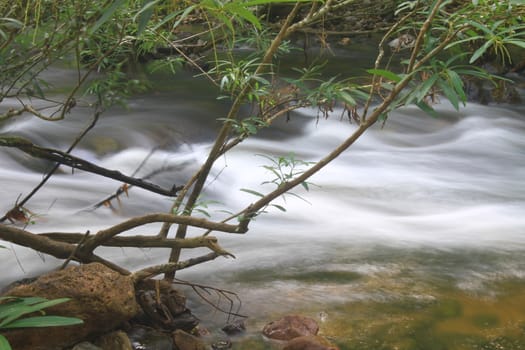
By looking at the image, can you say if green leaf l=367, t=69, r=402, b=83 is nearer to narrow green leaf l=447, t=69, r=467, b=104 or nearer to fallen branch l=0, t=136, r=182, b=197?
narrow green leaf l=447, t=69, r=467, b=104

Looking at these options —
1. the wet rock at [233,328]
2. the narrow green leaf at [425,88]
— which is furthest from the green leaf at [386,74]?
the wet rock at [233,328]

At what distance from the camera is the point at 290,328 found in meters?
2.62

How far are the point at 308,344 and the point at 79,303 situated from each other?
0.86m

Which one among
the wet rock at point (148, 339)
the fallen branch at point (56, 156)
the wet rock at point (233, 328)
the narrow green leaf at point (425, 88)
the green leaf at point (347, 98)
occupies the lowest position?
the wet rock at point (233, 328)

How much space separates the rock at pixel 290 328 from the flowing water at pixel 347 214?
6cm

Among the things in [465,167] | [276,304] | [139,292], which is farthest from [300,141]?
[139,292]

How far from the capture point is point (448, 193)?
6.09 metres

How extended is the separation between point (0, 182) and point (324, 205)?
2.63 metres

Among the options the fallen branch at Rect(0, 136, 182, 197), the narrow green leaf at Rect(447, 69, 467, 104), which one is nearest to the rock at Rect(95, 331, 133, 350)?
the fallen branch at Rect(0, 136, 182, 197)

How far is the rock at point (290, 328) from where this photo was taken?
8.52ft

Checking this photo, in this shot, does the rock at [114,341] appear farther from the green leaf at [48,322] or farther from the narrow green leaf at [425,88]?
the narrow green leaf at [425,88]

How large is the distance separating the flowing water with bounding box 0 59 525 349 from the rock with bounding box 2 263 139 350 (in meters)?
0.48

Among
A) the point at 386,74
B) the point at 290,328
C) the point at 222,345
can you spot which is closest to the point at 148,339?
the point at 222,345

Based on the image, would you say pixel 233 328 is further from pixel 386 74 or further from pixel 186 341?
pixel 386 74
